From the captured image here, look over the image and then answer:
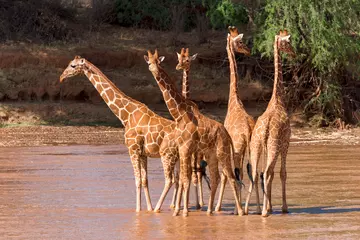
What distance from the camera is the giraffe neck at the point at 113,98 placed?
550 inches

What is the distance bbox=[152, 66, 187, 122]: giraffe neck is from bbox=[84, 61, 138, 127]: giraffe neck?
74 cm

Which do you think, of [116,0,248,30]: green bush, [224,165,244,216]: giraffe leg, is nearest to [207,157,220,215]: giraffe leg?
[224,165,244,216]: giraffe leg

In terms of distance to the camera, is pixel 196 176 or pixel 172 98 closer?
pixel 172 98

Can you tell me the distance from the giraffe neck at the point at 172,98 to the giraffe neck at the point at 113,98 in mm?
745

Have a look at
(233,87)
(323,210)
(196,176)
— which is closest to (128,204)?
(196,176)

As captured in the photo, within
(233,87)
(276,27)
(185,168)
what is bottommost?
(185,168)

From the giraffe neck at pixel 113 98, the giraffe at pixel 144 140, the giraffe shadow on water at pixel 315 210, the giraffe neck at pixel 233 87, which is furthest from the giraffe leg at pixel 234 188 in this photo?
the giraffe neck at pixel 113 98

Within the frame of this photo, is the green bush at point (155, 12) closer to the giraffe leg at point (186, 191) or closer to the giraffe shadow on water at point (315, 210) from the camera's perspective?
the giraffe shadow on water at point (315, 210)

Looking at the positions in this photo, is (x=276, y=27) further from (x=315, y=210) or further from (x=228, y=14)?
(x=315, y=210)

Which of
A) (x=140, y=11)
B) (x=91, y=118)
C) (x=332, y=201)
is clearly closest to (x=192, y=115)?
(x=332, y=201)

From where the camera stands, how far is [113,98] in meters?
14.1

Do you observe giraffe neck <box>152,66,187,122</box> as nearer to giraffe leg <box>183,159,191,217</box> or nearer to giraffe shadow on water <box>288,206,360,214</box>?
giraffe leg <box>183,159,191,217</box>

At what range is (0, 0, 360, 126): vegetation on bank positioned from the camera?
1081 inches

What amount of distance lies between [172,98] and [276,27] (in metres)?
14.7
